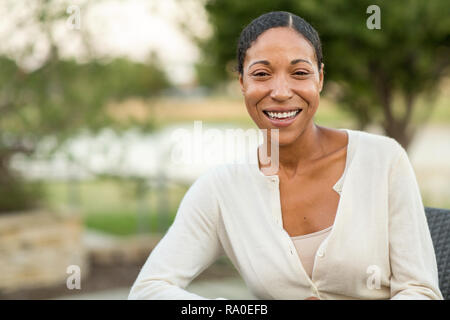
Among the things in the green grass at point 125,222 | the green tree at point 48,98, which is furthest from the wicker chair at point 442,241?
the green grass at point 125,222

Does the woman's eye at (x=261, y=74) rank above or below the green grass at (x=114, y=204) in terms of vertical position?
above

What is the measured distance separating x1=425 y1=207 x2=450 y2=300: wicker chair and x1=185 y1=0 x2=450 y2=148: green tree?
3041 mm

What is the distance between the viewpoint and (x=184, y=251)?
1.81m

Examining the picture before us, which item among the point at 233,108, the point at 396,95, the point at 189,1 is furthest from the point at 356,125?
the point at 189,1

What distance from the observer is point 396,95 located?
6.99m

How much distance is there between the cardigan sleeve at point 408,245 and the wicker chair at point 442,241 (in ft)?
1.00

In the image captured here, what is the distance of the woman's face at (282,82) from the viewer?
5.63 feet

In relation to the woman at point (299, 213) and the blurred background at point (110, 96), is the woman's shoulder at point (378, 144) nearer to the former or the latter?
the woman at point (299, 213)

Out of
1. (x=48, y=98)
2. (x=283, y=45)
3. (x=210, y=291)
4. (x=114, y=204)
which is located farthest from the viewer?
(x=114, y=204)

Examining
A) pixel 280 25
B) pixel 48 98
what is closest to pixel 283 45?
pixel 280 25

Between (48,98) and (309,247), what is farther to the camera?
(48,98)

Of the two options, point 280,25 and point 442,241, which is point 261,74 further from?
point 442,241

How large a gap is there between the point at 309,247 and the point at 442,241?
569 mm

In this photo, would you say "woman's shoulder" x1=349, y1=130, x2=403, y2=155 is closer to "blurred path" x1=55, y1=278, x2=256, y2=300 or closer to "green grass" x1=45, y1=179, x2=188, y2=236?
"blurred path" x1=55, y1=278, x2=256, y2=300
